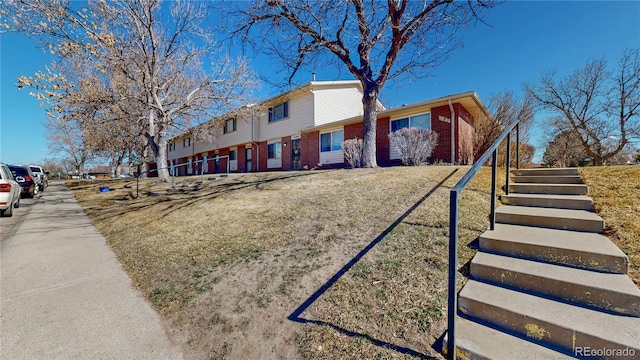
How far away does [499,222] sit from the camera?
11.9ft

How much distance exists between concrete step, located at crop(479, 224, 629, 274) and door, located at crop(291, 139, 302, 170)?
15367mm

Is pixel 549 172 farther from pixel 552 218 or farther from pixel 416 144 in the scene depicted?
pixel 416 144

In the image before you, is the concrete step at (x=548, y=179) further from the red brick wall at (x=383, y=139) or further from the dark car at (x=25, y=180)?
the dark car at (x=25, y=180)

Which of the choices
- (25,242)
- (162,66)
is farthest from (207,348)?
(162,66)

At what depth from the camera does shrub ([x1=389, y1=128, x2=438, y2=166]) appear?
10547 mm

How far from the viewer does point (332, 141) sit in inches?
629

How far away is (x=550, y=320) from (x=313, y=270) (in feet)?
7.27

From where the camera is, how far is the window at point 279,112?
1856cm

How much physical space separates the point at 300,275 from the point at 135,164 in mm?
40998

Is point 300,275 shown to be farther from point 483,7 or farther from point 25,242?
point 483,7

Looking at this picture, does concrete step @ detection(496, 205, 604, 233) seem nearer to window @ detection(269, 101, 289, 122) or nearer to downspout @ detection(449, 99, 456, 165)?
downspout @ detection(449, 99, 456, 165)

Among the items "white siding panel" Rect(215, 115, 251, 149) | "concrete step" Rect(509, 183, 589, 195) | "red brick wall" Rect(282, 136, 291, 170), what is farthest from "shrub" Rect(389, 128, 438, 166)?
"white siding panel" Rect(215, 115, 251, 149)

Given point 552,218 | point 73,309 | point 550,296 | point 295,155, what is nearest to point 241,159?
point 295,155

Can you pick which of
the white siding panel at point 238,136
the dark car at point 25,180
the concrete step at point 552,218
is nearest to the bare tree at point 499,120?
the concrete step at point 552,218
